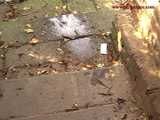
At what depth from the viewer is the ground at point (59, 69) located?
405cm

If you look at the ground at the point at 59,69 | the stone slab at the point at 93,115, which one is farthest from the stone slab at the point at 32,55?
the stone slab at the point at 93,115

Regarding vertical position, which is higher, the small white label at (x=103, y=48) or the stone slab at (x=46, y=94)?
the small white label at (x=103, y=48)

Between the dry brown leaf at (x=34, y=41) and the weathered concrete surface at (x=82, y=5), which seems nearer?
the dry brown leaf at (x=34, y=41)

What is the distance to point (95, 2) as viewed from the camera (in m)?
6.22

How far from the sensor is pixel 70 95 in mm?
4230

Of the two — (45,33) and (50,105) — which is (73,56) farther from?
(50,105)

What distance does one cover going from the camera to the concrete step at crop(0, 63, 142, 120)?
157 inches

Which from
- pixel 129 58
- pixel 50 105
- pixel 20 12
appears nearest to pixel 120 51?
pixel 129 58

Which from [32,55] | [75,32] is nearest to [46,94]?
[32,55]

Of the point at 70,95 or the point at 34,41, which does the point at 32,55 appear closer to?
the point at 34,41

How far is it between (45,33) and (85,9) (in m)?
0.90

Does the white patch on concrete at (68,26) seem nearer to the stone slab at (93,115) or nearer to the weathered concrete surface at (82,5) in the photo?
the weathered concrete surface at (82,5)

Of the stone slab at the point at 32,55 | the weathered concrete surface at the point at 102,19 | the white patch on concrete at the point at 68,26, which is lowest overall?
the stone slab at the point at 32,55

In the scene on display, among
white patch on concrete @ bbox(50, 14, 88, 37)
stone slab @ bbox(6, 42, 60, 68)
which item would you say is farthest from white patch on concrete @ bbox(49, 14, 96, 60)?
stone slab @ bbox(6, 42, 60, 68)
